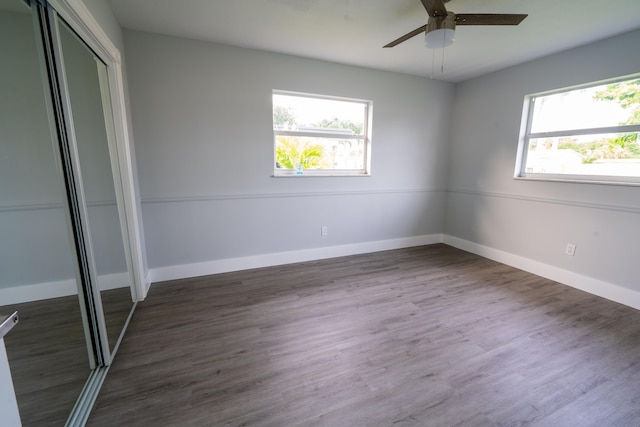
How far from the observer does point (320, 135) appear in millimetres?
3365

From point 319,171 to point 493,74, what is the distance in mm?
2642

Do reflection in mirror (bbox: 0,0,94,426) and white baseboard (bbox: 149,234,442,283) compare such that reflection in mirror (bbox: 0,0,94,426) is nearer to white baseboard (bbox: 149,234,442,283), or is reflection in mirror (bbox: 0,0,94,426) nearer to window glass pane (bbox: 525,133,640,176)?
white baseboard (bbox: 149,234,442,283)

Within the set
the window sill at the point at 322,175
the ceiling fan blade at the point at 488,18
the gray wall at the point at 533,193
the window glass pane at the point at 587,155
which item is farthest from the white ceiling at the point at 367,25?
the window sill at the point at 322,175

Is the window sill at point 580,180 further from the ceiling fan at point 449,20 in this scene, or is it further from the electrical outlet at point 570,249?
the ceiling fan at point 449,20

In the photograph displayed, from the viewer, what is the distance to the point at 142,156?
8.68ft

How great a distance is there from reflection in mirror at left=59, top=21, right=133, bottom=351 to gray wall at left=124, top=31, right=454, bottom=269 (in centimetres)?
61

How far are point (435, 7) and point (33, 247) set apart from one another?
2.73 metres

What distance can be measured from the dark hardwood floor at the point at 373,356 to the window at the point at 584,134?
4.26 ft

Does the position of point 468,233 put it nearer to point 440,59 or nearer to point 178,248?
point 440,59

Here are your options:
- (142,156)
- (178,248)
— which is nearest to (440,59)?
(142,156)

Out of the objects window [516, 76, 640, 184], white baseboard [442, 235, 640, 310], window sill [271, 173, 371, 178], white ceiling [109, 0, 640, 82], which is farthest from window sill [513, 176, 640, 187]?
window sill [271, 173, 371, 178]

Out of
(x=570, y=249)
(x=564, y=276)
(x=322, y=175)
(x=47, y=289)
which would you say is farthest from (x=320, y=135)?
(x=564, y=276)

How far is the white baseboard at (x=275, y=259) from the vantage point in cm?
292

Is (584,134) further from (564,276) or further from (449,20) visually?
(449,20)
